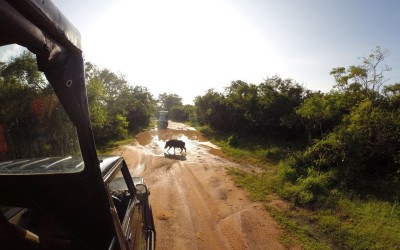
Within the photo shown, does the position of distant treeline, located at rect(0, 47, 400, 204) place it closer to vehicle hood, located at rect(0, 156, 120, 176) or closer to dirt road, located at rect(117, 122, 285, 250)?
vehicle hood, located at rect(0, 156, 120, 176)

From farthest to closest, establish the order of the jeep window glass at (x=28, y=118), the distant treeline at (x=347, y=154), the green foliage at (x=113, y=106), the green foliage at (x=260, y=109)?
the green foliage at (x=260, y=109) < the green foliage at (x=113, y=106) < the distant treeline at (x=347, y=154) < the jeep window glass at (x=28, y=118)

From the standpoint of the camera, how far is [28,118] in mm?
2312

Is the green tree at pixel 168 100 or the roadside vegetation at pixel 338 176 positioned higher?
the green tree at pixel 168 100

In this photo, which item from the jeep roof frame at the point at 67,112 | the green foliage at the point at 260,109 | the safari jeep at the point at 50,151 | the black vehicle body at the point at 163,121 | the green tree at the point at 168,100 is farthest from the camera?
the green tree at the point at 168,100

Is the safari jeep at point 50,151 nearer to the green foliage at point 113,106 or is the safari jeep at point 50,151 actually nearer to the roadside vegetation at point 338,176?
the roadside vegetation at point 338,176

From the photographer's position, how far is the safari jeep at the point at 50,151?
1.38 m

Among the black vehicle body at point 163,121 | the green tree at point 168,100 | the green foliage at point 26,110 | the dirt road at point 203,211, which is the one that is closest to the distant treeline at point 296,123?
the green foliage at point 26,110

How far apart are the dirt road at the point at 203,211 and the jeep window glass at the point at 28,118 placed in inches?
163

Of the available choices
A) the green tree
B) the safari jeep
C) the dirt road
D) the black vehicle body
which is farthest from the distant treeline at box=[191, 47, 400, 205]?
the green tree

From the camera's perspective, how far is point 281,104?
2112 cm

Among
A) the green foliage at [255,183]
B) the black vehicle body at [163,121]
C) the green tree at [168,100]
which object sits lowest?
the green foliage at [255,183]

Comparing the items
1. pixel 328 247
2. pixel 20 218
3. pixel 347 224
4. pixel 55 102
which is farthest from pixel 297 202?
pixel 55 102

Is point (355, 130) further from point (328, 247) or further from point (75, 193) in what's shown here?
point (75, 193)

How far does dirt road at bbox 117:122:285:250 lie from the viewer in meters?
6.44
